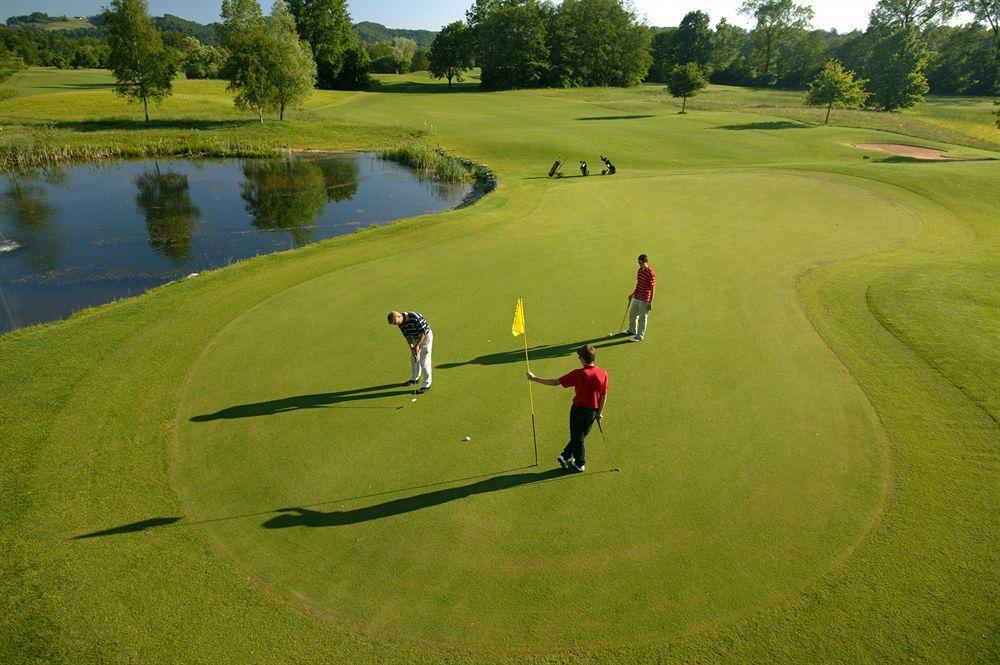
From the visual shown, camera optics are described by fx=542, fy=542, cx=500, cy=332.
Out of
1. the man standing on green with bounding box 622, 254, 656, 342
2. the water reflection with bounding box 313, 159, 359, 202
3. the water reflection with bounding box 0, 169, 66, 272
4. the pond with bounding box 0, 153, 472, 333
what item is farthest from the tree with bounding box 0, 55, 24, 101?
the man standing on green with bounding box 622, 254, 656, 342

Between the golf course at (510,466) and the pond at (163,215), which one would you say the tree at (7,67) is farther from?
the golf course at (510,466)

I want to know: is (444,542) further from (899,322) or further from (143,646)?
(899,322)

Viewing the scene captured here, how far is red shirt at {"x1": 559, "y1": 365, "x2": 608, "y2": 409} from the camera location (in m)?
8.16

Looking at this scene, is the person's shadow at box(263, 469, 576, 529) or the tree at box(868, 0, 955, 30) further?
the tree at box(868, 0, 955, 30)

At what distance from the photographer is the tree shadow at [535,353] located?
11734 millimetres

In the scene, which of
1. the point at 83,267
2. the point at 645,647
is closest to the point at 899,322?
the point at 645,647

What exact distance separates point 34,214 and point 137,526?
91.9 ft

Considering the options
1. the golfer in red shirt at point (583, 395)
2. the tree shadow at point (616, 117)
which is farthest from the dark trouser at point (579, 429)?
the tree shadow at point (616, 117)

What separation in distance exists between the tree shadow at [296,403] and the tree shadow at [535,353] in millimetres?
1494

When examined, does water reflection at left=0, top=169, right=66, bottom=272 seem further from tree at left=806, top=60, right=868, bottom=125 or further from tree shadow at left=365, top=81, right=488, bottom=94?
tree at left=806, top=60, right=868, bottom=125

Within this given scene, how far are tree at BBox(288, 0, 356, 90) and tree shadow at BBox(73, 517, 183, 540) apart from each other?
326ft

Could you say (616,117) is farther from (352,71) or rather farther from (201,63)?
(201,63)

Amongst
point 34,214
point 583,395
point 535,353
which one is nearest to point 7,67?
point 34,214

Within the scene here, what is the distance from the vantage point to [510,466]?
8758 millimetres
